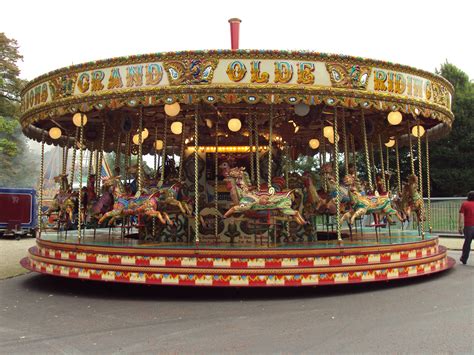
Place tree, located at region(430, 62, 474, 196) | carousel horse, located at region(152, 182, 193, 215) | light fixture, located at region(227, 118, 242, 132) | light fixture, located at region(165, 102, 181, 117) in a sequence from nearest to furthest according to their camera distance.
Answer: light fixture, located at region(165, 102, 181, 117) < carousel horse, located at region(152, 182, 193, 215) < light fixture, located at region(227, 118, 242, 132) < tree, located at region(430, 62, 474, 196)

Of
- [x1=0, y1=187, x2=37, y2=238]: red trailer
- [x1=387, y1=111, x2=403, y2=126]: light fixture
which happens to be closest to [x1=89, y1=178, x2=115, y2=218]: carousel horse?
[x1=387, y1=111, x2=403, y2=126]: light fixture

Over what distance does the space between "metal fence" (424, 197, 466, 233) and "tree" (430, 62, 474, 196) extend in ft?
25.7

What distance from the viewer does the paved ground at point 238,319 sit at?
210 inches

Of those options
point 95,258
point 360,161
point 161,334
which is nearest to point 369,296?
point 161,334

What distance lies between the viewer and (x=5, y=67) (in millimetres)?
31766

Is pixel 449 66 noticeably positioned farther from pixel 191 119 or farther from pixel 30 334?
pixel 30 334

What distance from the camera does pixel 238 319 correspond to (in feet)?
21.5

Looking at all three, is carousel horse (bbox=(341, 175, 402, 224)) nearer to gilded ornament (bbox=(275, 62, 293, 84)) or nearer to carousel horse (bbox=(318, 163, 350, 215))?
carousel horse (bbox=(318, 163, 350, 215))

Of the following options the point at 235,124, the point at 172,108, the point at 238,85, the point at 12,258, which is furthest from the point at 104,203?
the point at 12,258

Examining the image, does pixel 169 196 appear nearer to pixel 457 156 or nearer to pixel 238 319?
pixel 238 319

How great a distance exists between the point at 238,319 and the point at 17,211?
761 inches

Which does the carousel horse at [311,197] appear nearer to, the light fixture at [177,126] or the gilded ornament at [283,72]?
the gilded ornament at [283,72]

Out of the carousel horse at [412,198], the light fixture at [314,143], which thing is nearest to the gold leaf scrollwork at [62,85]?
the light fixture at [314,143]

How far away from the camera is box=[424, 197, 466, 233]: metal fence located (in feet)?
72.5
